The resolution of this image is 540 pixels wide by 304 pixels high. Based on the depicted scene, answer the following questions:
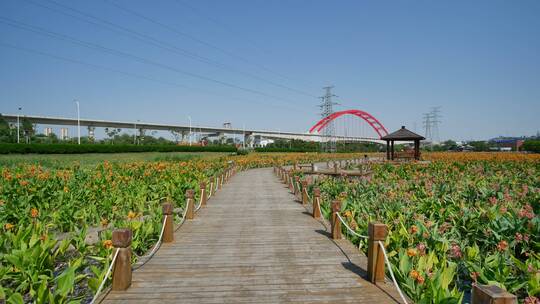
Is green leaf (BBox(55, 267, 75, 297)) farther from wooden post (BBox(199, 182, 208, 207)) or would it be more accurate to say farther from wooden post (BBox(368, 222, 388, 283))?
wooden post (BBox(199, 182, 208, 207))

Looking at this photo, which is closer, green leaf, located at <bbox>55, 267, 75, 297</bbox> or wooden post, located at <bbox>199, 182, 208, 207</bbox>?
green leaf, located at <bbox>55, 267, 75, 297</bbox>

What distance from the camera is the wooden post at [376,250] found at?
13.7 feet

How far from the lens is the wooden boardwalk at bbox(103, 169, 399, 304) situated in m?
3.93

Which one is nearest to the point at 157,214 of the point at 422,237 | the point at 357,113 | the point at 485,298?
the point at 422,237

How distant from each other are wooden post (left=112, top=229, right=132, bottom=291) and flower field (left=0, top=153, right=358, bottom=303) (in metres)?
0.17

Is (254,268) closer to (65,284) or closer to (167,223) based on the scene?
(167,223)

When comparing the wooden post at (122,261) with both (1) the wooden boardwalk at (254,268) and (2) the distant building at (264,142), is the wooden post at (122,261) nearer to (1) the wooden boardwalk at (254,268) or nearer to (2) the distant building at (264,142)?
(1) the wooden boardwalk at (254,268)

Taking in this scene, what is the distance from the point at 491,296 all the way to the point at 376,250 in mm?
2070

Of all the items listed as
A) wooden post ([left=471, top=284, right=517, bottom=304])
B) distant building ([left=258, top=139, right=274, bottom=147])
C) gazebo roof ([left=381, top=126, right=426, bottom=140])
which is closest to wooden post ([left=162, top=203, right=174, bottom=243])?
wooden post ([left=471, top=284, right=517, bottom=304])

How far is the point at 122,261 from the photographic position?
397 centimetres

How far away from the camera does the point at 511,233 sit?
19.3ft

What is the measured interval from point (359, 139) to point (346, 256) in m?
98.9

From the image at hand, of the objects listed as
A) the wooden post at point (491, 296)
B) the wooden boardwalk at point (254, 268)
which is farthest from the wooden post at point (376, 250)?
the wooden post at point (491, 296)

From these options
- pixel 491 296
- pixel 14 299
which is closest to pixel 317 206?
pixel 491 296
